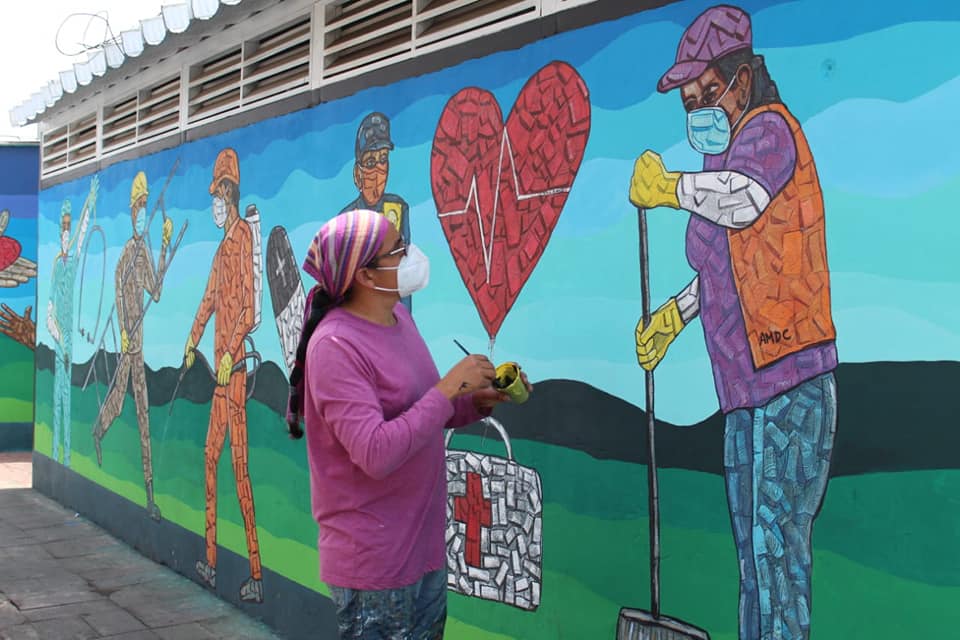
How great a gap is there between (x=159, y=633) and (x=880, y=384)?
4.04 m

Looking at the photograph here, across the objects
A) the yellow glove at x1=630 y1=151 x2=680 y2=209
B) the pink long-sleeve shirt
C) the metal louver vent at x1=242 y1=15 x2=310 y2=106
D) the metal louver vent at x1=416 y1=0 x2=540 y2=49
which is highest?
the metal louver vent at x1=242 y1=15 x2=310 y2=106

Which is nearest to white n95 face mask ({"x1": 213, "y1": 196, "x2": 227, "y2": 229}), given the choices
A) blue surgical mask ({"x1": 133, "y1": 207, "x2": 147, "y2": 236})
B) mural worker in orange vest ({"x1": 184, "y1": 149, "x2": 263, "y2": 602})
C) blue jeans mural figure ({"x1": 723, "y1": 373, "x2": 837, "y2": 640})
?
mural worker in orange vest ({"x1": 184, "y1": 149, "x2": 263, "y2": 602})

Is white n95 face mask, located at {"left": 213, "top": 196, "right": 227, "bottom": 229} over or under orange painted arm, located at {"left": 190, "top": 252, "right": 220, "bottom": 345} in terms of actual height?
over

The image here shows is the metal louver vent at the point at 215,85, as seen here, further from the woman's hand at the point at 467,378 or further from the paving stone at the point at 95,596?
the woman's hand at the point at 467,378

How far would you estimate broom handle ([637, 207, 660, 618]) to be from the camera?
319 centimetres

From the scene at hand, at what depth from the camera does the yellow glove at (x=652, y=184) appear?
315cm

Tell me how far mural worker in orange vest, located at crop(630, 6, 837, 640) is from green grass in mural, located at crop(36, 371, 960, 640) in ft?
0.29

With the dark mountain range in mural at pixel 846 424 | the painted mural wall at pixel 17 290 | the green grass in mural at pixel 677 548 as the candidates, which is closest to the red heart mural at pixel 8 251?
the painted mural wall at pixel 17 290

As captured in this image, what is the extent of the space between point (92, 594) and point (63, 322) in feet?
11.7

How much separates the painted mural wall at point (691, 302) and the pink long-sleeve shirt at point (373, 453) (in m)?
0.83

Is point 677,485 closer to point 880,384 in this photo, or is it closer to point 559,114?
point 880,384

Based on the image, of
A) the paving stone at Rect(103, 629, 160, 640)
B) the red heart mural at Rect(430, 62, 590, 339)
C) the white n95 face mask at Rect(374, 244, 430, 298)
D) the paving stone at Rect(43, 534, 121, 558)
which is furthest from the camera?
the paving stone at Rect(43, 534, 121, 558)

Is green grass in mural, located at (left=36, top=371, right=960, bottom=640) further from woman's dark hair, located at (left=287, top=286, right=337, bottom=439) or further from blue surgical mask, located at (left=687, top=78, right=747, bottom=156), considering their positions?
woman's dark hair, located at (left=287, top=286, right=337, bottom=439)

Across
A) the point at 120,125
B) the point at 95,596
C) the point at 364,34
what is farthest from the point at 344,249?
the point at 120,125
